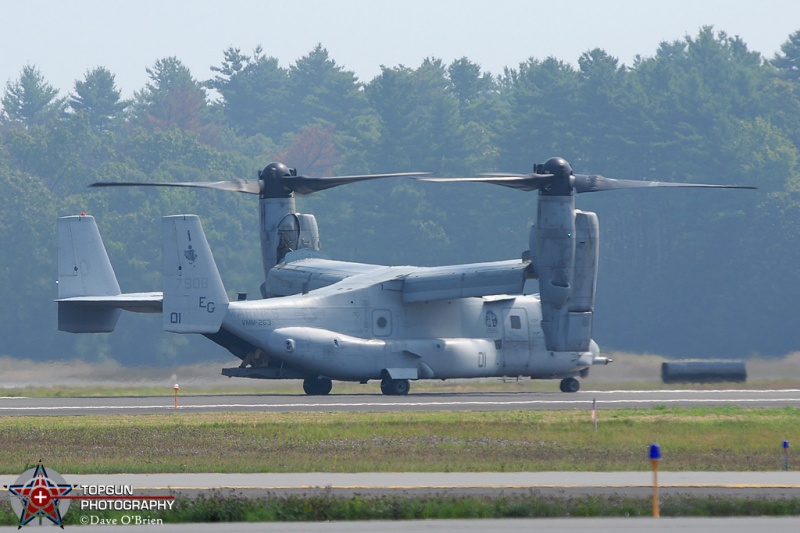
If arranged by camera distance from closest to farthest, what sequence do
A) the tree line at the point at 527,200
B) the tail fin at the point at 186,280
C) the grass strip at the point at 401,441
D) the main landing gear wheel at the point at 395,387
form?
1. the grass strip at the point at 401,441
2. the tail fin at the point at 186,280
3. the main landing gear wheel at the point at 395,387
4. the tree line at the point at 527,200

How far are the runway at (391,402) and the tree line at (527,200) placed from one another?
169 ft

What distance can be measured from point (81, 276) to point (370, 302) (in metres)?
10.6

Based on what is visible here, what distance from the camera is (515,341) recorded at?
55.7 meters

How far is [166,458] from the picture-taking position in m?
31.4

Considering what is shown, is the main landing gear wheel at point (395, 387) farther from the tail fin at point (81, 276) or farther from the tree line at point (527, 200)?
the tree line at point (527, 200)

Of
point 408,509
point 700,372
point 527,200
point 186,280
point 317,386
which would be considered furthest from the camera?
point 527,200

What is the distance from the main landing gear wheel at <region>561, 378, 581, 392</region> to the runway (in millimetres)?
977

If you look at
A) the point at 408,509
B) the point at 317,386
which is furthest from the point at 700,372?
the point at 408,509

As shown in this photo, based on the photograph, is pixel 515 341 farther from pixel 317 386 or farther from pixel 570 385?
pixel 317 386

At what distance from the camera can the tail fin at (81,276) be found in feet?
178

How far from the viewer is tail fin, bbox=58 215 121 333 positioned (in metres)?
54.2

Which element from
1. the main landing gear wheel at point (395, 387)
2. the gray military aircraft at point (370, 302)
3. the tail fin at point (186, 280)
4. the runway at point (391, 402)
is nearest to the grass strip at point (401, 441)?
the runway at point (391, 402)

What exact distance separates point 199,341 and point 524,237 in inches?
1095

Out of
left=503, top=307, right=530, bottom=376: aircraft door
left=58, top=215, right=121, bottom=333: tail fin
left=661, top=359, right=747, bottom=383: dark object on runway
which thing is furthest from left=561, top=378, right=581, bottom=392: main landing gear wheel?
left=58, top=215, right=121, bottom=333: tail fin
